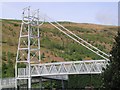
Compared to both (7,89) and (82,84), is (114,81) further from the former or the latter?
(82,84)

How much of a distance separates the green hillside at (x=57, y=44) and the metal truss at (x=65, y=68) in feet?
51.8

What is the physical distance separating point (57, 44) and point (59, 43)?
433cm

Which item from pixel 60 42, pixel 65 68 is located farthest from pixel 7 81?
pixel 60 42

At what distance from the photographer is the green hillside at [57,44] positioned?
114 meters

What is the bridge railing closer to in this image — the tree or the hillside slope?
the hillside slope

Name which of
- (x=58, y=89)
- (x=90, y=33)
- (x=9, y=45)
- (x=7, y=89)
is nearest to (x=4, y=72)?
(x=58, y=89)

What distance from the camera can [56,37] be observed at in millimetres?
157625

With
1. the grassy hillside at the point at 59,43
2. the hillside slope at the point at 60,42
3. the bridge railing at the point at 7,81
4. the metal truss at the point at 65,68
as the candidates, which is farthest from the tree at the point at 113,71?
the hillside slope at the point at 60,42

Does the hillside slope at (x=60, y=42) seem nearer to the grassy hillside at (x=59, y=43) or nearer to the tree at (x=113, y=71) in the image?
the grassy hillside at (x=59, y=43)

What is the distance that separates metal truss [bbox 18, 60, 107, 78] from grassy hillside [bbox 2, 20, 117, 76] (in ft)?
109

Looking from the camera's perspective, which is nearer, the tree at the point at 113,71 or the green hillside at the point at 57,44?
the tree at the point at 113,71

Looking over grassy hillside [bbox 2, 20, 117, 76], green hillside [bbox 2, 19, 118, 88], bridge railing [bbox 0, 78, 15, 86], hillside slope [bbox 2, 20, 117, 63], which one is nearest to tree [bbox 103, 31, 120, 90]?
bridge railing [bbox 0, 78, 15, 86]

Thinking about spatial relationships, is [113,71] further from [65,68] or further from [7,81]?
[7,81]

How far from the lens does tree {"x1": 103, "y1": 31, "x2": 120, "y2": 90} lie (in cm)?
2209
